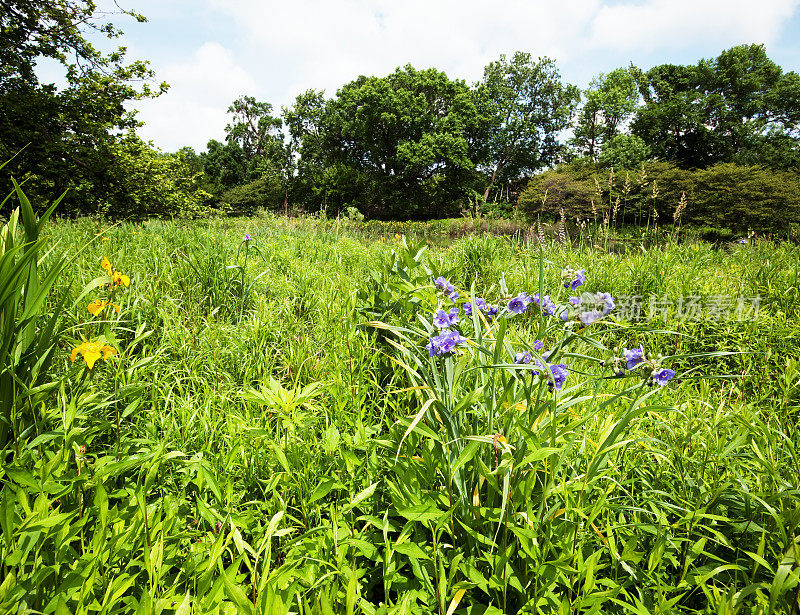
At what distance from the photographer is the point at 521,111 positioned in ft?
106

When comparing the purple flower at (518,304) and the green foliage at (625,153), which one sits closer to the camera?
the purple flower at (518,304)

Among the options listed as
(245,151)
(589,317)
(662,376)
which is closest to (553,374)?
(589,317)

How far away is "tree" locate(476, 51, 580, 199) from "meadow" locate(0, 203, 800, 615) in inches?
1273

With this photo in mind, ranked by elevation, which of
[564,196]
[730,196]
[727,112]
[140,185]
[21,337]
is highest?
[727,112]

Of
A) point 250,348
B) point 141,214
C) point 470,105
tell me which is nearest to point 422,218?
point 470,105

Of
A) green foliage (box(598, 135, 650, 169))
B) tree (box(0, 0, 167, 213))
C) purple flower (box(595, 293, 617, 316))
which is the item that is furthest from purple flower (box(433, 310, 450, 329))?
green foliage (box(598, 135, 650, 169))

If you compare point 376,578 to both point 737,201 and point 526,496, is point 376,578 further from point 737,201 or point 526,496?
point 737,201

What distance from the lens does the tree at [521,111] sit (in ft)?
103

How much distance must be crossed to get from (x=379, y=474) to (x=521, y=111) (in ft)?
122

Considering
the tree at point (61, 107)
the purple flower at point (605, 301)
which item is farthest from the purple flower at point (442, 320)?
the tree at point (61, 107)

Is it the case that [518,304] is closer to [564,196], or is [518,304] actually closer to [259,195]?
[564,196]

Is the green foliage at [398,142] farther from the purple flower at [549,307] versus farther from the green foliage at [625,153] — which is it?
the purple flower at [549,307]

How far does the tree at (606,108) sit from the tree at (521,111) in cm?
186

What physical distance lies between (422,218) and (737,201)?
21955 millimetres
